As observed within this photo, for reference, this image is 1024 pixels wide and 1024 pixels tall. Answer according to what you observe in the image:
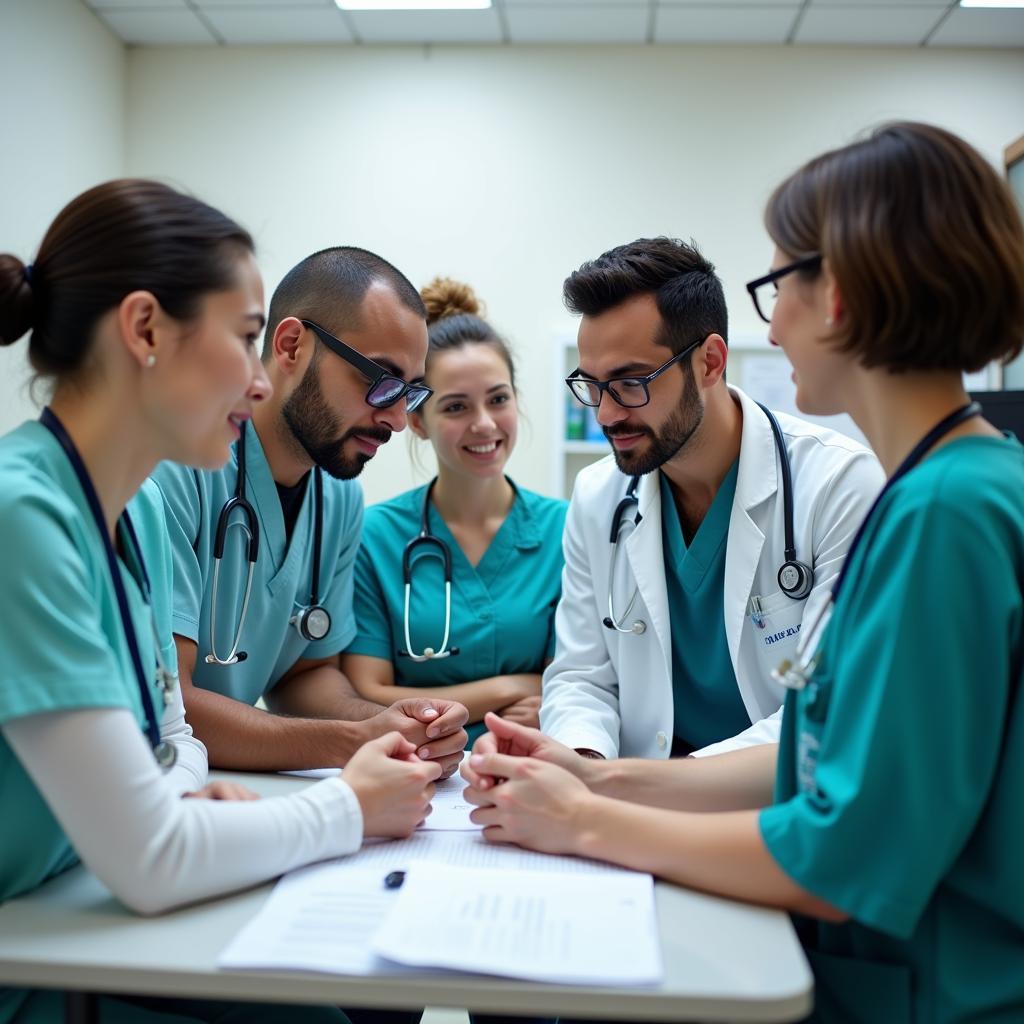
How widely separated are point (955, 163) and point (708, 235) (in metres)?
3.16

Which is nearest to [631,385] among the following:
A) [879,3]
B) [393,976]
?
[393,976]

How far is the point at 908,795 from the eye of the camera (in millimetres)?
864

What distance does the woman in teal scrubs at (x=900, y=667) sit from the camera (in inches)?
34.3

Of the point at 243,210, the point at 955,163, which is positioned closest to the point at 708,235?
the point at 243,210

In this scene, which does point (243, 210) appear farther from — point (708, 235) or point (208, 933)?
point (208, 933)

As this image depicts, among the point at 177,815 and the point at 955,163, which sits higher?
the point at 955,163

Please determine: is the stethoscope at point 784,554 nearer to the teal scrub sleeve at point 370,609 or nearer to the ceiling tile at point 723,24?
Answer: the teal scrub sleeve at point 370,609

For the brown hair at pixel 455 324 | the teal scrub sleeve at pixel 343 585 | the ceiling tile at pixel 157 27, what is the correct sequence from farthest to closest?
the ceiling tile at pixel 157 27 → the brown hair at pixel 455 324 → the teal scrub sleeve at pixel 343 585

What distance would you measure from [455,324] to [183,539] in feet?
3.10

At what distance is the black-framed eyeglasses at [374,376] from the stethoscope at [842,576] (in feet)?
3.18

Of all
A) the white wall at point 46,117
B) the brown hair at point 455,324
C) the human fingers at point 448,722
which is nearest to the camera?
the human fingers at point 448,722

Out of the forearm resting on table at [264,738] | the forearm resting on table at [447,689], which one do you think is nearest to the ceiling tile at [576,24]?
the forearm resting on table at [447,689]

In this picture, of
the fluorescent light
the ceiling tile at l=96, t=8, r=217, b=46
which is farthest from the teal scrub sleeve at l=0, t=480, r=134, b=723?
the ceiling tile at l=96, t=8, r=217, b=46

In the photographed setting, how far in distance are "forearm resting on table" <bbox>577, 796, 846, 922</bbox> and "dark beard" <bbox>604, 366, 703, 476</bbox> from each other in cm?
80
